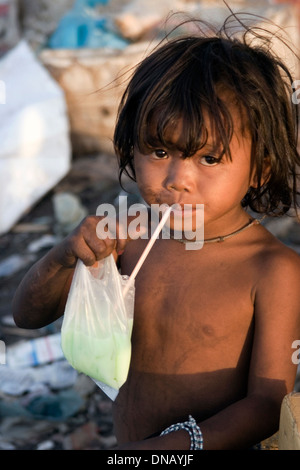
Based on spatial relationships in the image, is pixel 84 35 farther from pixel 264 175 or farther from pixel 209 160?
pixel 209 160

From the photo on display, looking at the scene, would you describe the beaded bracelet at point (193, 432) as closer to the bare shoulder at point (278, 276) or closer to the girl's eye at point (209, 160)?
the bare shoulder at point (278, 276)

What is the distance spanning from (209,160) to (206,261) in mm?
325

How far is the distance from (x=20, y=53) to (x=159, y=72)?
357 centimetres

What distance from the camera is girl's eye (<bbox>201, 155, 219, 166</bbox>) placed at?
1.61 metres

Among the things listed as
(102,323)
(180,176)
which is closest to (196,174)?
(180,176)

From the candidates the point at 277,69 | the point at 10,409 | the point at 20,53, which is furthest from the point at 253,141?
the point at 20,53
